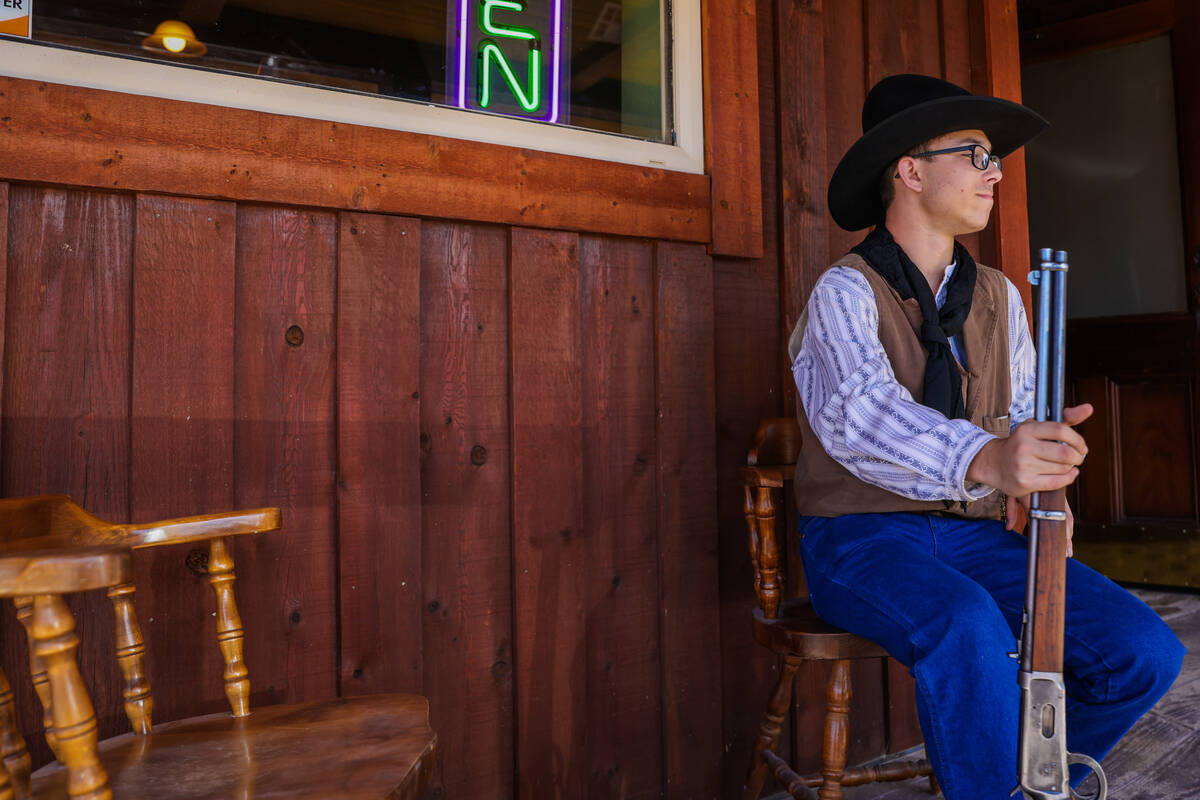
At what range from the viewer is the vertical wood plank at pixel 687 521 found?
1937 mm

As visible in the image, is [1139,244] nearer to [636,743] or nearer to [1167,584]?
[1167,584]

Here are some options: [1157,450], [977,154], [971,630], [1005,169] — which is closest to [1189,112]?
[1157,450]

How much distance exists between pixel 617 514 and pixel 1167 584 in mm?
3291

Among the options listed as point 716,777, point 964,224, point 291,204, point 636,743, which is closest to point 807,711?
point 716,777

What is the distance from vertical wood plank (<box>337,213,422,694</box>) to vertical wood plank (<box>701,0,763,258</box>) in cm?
76

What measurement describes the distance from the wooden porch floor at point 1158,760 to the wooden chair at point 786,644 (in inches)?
5.9

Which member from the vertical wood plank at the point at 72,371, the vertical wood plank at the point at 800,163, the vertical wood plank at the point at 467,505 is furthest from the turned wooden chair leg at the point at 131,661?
the vertical wood plank at the point at 800,163

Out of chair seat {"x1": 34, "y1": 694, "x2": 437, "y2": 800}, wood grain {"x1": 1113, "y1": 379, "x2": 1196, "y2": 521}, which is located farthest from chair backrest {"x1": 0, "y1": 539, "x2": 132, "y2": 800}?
wood grain {"x1": 1113, "y1": 379, "x2": 1196, "y2": 521}

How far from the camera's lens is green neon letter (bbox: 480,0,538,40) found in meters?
1.85

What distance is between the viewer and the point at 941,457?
4.20ft

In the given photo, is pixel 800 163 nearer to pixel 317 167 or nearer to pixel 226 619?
pixel 317 167

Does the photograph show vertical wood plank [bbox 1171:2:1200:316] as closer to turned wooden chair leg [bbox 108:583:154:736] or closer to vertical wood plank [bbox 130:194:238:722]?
vertical wood plank [bbox 130:194:238:722]

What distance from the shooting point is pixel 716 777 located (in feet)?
6.52

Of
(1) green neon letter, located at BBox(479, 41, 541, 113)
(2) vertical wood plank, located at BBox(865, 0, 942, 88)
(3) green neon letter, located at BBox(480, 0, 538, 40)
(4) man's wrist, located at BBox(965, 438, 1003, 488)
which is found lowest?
(4) man's wrist, located at BBox(965, 438, 1003, 488)
